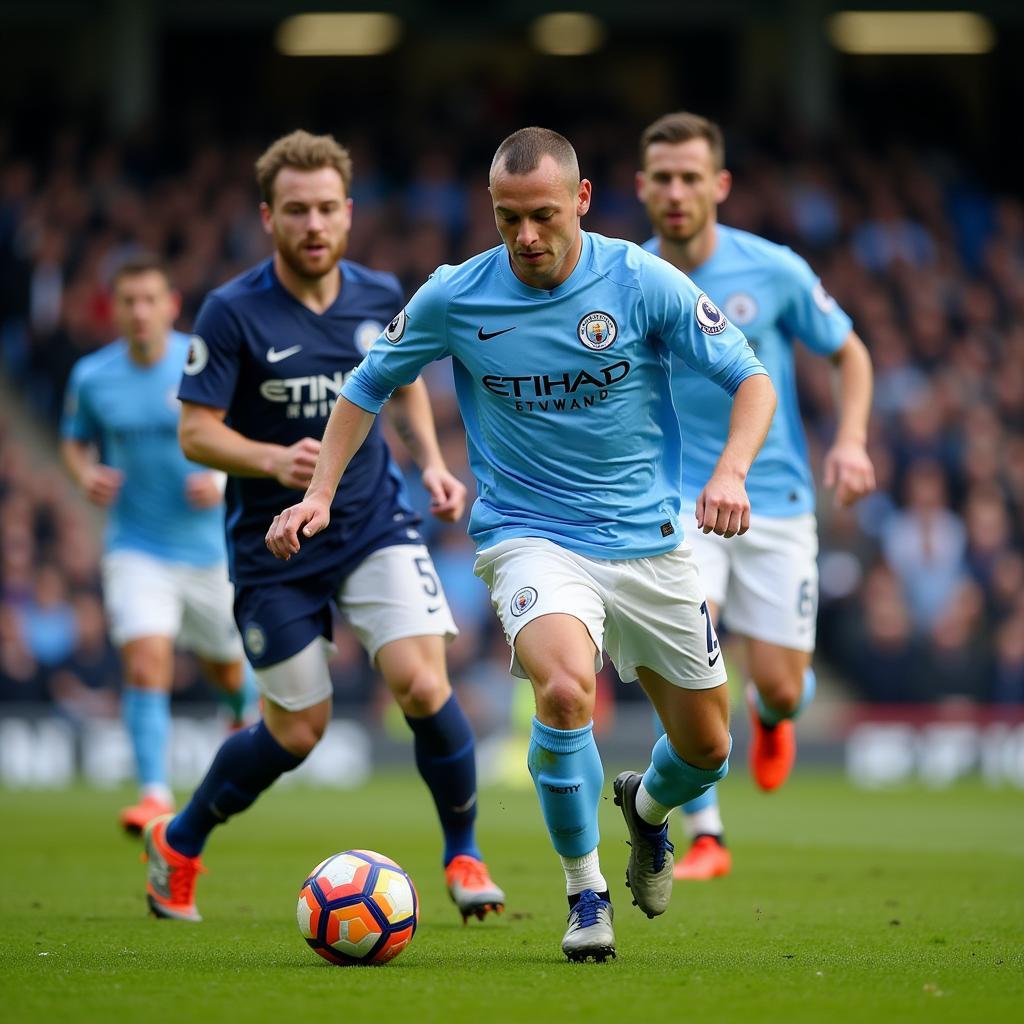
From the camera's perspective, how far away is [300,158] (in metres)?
7.16

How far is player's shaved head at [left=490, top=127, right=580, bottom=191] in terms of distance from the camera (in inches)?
223

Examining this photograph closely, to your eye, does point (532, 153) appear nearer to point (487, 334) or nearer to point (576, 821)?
point (487, 334)

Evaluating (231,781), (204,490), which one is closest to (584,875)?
(231,781)

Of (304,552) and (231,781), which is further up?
(304,552)

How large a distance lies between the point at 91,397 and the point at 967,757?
9.59 m

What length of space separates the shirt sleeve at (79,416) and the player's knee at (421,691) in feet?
13.2

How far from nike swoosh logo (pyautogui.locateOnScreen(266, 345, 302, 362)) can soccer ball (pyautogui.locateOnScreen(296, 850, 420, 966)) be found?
2182 millimetres

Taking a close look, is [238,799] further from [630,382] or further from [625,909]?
[630,382]

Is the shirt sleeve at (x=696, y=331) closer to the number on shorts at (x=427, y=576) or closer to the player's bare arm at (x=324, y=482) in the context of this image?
the player's bare arm at (x=324, y=482)

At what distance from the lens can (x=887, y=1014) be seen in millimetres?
4707

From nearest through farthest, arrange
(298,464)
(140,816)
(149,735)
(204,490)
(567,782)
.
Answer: (567,782)
(298,464)
(140,816)
(204,490)
(149,735)

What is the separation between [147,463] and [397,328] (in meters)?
4.56

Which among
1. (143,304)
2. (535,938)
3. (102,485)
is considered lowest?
(535,938)

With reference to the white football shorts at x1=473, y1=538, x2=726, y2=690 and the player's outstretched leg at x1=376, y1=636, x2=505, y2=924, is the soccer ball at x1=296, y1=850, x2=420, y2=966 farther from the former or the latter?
the player's outstretched leg at x1=376, y1=636, x2=505, y2=924
